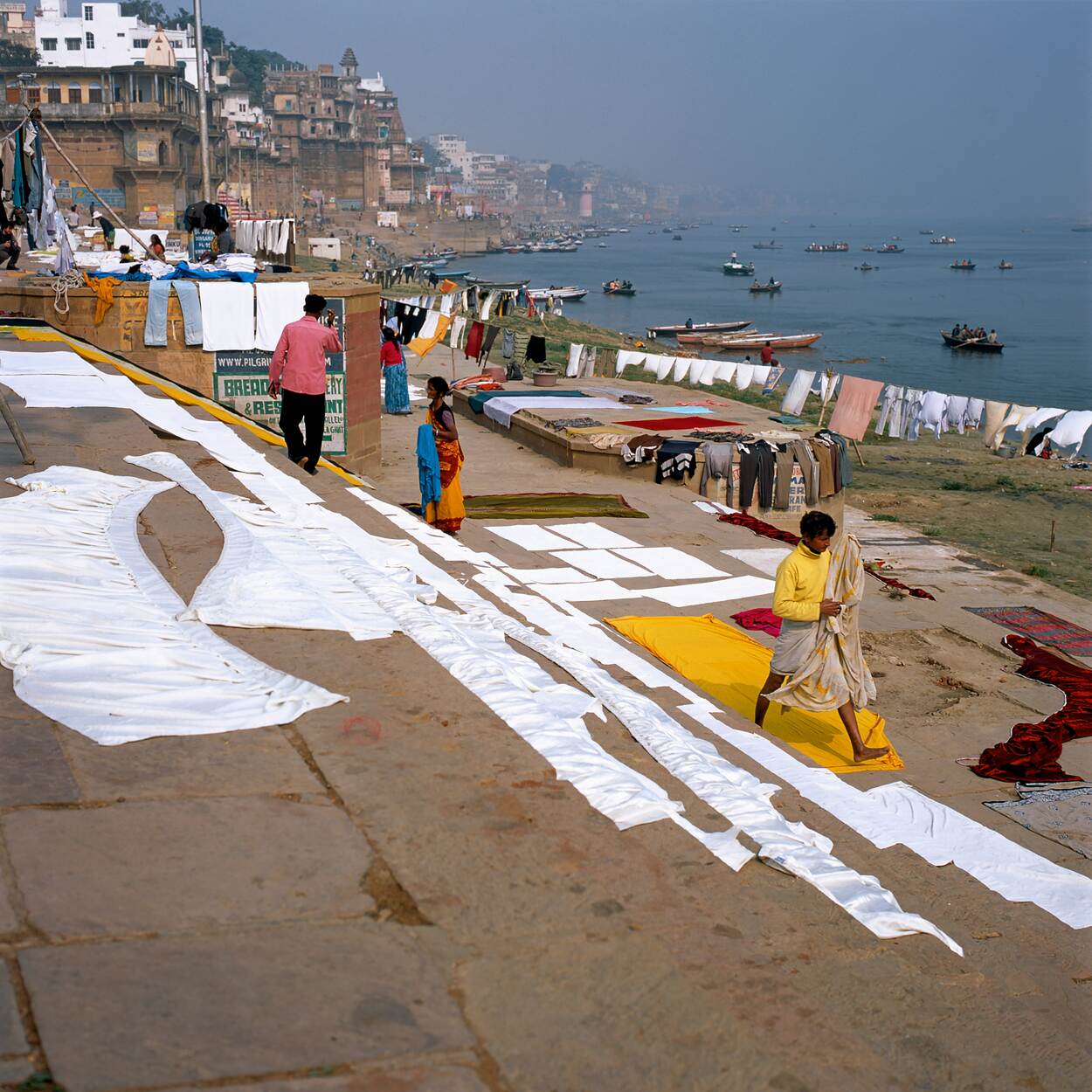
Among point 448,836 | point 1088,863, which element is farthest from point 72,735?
point 1088,863

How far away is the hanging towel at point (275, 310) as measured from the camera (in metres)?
12.3

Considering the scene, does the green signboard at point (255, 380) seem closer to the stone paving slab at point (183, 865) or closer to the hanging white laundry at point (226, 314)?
the hanging white laundry at point (226, 314)

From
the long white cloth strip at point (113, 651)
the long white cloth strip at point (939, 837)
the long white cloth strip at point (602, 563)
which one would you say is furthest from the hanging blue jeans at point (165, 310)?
the long white cloth strip at point (939, 837)

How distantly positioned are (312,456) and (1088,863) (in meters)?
5.88

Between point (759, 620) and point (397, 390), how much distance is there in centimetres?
1149

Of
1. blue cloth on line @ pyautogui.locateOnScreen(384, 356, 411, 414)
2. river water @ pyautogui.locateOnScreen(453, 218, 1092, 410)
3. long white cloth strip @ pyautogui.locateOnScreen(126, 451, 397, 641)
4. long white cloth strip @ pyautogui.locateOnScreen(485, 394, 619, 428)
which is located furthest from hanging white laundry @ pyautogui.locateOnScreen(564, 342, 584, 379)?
long white cloth strip @ pyautogui.locateOnScreen(126, 451, 397, 641)

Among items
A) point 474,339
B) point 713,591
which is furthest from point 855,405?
point 713,591

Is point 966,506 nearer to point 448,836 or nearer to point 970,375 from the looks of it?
point 448,836

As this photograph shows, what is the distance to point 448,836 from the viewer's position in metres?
3.33

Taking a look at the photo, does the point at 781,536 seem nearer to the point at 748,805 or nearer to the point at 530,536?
the point at 530,536

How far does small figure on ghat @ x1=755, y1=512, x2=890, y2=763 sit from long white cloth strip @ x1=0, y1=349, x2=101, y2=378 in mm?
6174

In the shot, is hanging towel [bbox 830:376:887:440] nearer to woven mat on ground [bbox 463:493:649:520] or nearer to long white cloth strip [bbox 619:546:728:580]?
woven mat on ground [bbox 463:493:649:520]

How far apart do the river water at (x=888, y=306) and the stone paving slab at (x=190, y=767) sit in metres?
44.0

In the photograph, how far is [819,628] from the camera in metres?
5.95
